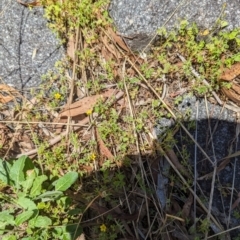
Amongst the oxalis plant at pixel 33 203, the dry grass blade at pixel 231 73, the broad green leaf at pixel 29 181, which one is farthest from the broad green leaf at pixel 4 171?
the dry grass blade at pixel 231 73

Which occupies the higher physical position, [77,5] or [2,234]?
[77,5]

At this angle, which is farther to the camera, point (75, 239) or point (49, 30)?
point (49, 30)

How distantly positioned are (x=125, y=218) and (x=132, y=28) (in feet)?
3.84

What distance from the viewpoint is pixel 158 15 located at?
9.86ft

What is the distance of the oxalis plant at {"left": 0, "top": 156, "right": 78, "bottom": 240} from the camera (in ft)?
9.32

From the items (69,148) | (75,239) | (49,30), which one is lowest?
(75,239)

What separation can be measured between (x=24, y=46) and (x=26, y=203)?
38.8 inches

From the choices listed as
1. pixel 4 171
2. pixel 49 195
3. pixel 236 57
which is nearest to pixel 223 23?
pixel 236 57

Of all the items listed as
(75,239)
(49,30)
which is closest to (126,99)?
(49,30)

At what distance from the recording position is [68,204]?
2.90 metres

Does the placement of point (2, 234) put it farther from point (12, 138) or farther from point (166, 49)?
point (166, 49)

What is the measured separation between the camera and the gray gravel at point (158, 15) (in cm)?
297

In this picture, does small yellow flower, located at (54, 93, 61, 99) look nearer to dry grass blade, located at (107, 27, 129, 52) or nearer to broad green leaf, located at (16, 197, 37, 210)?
dry grass blade, located at (107, 27, 129, 52)

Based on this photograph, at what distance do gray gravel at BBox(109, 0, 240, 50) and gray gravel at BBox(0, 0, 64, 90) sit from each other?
447 mm
